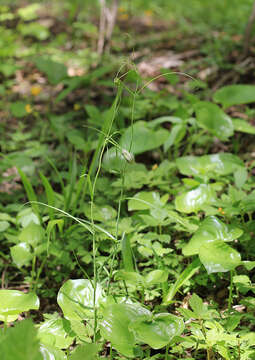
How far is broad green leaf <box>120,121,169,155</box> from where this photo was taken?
1.95m

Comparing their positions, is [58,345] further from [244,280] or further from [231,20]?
[231,20]

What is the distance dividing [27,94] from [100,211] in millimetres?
1987

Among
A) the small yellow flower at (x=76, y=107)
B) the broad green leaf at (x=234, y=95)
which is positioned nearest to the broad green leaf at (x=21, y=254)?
the broad green leaf at (x=234, y=95)

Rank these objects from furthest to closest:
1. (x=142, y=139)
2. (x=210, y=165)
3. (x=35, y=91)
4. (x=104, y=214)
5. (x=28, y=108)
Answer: (x=35, y=91), (x=28, y=108), (x=142, y=139), (x=210, y=165), (x=104, y=214)

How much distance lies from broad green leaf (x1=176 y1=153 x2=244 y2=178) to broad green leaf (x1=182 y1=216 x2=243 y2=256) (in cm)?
41

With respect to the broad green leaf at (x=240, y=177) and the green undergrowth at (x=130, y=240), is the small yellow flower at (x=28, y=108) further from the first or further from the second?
the broad green leaf at (x=240, y=177)

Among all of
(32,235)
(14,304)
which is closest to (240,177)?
(32,235)

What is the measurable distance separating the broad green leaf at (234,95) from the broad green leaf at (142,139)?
479mm

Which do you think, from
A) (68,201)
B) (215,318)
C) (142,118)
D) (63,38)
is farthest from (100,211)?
(63,38)

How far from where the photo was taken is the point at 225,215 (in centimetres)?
160

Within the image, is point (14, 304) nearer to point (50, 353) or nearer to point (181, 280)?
point (50, 353)

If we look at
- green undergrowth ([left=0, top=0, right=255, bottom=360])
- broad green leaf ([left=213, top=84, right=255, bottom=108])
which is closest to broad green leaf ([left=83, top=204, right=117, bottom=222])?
green undergrowth ([left=0, top=0, right=255, bottom=360])

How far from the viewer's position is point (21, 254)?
146 centimetres

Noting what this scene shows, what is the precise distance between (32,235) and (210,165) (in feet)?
2.91
